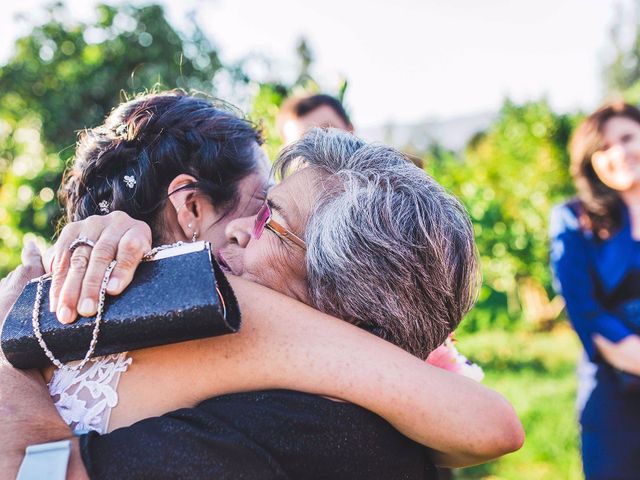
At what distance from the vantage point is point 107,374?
1.41 metres

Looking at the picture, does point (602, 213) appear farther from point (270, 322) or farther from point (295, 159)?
point (270, 322)

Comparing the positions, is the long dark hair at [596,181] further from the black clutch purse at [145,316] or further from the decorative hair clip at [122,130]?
the black clutch purse at [145,316]

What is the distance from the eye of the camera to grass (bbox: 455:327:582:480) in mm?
5586

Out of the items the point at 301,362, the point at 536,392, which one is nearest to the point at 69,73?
the point at 536,392

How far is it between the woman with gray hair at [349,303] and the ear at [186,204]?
0.51ft

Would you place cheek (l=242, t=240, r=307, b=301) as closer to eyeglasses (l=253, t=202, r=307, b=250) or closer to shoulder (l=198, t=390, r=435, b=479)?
eyeglasses (l=253, t=202, r=307, b=250)

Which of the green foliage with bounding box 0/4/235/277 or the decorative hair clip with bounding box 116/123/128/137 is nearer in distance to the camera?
the decorative hair clip with bounding box 116/123/128/137

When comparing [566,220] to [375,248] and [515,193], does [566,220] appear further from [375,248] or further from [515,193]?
[515,193]

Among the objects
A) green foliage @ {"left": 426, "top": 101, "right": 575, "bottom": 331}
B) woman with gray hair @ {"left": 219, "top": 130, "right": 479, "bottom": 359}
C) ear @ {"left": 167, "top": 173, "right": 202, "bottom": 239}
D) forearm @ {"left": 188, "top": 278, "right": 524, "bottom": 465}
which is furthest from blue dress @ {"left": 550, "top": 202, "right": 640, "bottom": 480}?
green foliage @ {"left": 426, "top": 101, "right": 575, "bottom": 331}

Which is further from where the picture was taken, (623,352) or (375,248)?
(623,352)

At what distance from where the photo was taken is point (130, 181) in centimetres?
191

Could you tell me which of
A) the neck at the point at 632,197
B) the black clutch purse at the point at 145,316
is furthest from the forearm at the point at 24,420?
the neck at the point at 632,197

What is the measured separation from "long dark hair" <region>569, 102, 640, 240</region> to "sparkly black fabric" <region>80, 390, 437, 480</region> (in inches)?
108

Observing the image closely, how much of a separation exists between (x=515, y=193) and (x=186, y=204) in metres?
10.6
